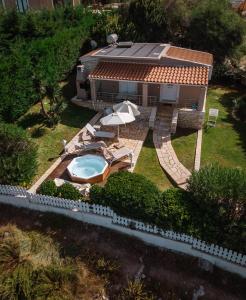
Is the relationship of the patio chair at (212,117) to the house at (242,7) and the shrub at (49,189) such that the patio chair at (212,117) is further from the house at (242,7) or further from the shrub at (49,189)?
the house at (242,7)

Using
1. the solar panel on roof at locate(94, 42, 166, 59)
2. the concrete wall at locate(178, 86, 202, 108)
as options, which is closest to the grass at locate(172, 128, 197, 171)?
the concrete wall at locate(178, 86, 202, 108)

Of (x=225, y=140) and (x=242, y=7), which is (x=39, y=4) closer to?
(x=242, y=7)

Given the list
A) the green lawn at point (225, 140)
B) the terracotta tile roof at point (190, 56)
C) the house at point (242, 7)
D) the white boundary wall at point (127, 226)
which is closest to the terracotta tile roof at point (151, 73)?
the terracotta tile roof at point (190, 56)


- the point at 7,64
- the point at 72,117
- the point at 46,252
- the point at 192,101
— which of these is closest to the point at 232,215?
the point at 46,252

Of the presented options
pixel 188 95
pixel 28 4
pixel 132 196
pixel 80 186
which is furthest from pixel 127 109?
pixel 28 4

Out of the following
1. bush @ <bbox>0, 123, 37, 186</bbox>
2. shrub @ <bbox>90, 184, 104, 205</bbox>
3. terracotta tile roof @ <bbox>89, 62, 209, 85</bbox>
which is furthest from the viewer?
terracotta tile roof @ <bbox>89, 62, 209, 85</bbox>

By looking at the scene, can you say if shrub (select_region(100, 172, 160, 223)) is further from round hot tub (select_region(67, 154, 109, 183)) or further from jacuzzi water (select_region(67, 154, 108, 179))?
jacuzzi water (select_region(67, 154, 108, 179))
